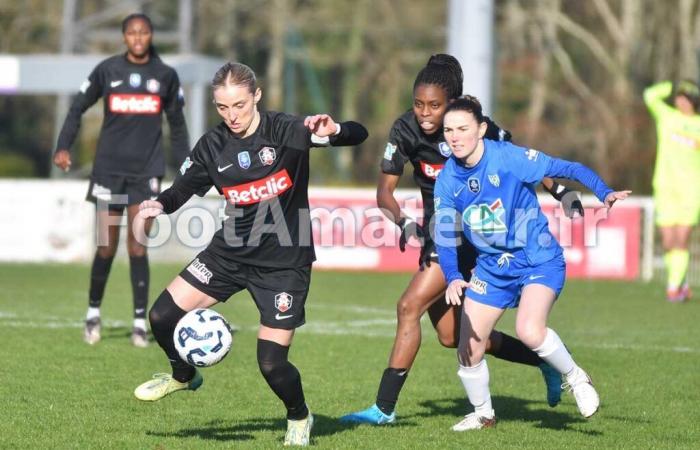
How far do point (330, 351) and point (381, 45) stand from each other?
27.6m

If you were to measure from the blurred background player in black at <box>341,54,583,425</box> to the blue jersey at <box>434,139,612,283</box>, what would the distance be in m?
0.31

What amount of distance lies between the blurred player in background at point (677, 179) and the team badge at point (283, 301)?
832cm

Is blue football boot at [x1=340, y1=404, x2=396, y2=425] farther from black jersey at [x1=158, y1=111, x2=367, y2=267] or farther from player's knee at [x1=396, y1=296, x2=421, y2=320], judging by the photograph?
black jersey at [x1=158, y1=111, x2=367, y2=267]

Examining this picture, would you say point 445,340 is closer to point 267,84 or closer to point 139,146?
point 139,146

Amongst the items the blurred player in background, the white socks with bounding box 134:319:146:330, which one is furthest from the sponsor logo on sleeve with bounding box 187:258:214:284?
the blurred player in background

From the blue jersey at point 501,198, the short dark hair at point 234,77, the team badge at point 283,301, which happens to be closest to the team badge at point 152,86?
the short dark hair at point 234,77

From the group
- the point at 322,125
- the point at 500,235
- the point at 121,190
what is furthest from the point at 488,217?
the point at 121,190

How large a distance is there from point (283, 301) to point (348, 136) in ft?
2.91

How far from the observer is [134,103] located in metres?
9.69

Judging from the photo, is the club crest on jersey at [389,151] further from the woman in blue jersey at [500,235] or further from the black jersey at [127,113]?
the black jersey at [127,113]

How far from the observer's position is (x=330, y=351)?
9.59 metres

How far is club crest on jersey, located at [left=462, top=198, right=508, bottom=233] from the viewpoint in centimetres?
654

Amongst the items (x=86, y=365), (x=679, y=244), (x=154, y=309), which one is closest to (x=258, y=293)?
(x=154, y=309)

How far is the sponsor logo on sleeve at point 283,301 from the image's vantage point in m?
6.27
